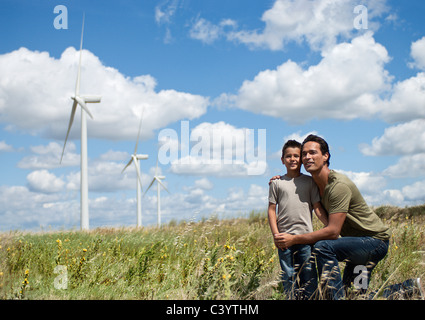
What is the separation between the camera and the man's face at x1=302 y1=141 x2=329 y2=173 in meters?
5.14

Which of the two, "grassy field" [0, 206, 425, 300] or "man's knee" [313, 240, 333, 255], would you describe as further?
"grassy field" [0, 206, 425, 300]

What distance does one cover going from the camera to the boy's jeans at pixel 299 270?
528cm

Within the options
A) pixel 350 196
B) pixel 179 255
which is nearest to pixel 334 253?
pixel 350 196

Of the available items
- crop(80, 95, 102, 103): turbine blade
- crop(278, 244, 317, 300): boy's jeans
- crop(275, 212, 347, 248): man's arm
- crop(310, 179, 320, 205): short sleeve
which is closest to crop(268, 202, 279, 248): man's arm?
crop(275, 212, 347, 248): man's arm

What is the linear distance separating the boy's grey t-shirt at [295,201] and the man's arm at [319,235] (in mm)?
129

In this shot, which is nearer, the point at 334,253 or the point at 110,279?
the point at 334,253

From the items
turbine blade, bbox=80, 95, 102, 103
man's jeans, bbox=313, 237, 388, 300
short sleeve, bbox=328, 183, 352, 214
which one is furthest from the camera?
turbine blade, bbox=80, 95, 102, 103

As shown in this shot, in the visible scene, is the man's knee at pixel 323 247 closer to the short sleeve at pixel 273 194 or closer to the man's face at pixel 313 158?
the short sleeve at pixel 273 194

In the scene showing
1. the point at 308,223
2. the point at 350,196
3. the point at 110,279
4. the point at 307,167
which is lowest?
the point at 110,279

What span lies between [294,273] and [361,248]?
924 mm

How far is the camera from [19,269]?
7.70 m

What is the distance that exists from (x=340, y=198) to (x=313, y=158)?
602 millimetres
